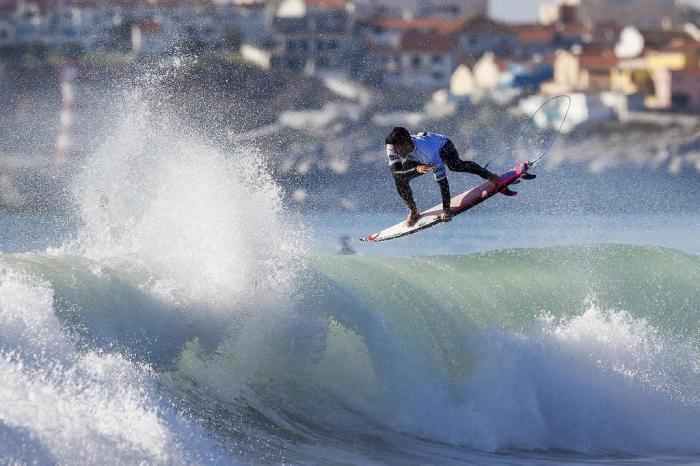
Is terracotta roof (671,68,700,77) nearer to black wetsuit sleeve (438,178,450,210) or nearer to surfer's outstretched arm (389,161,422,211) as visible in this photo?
black wetsuit sleeve (438,178,450,210)

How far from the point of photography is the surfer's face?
1199 cm

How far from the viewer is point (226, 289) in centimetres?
1171

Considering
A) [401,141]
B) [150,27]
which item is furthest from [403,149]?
[150,27]

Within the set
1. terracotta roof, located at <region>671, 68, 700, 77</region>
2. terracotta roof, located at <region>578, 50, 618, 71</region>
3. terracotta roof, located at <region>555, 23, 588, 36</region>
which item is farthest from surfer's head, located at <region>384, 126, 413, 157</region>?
terracotta roof, located at <region>555, 23, 588, 36</region>

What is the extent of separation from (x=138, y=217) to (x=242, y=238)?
1.78 metres

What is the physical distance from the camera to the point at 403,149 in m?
12.0

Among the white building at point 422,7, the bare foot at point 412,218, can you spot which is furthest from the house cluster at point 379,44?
the bare foot at point 412,218

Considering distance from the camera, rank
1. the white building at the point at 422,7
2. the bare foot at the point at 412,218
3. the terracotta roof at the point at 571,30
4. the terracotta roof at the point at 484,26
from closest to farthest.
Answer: the bare foot at the point at 412,218 → the terracotta roof at the point at 484,26 → the white building at the point at 422,7 → the terracotta roof at the point at 571,30

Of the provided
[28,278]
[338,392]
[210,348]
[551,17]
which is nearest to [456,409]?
[338,392]

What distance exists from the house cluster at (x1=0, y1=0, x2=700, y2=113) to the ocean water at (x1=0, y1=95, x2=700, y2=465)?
253ft

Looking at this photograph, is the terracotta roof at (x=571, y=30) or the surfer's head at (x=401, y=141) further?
the terracotta roof at (x=571, y=30)

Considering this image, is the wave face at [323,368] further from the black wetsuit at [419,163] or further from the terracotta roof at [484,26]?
the terracotta roof at [484,26]

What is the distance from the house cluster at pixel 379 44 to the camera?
91.9 m

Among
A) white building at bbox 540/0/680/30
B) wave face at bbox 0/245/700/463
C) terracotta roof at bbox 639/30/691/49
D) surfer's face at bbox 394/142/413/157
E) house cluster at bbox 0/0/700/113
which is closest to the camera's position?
wave face at bbox 0/245/700/463
